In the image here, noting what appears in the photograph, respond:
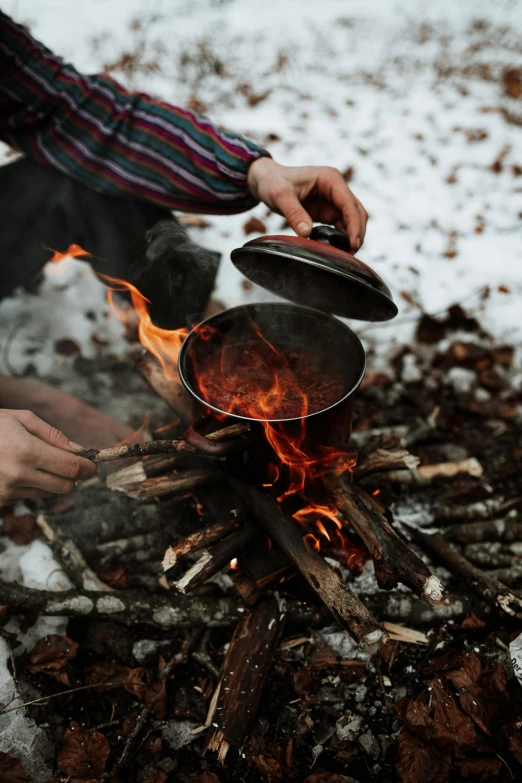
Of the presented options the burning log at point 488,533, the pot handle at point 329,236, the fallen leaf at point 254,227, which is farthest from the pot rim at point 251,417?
the fallen leaf at point 254,227

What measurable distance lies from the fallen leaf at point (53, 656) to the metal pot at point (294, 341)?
3.71ft

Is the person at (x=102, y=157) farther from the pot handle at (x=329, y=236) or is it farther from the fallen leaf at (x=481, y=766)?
the fallen leaf at (x=481, y=766)

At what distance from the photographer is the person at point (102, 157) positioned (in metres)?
2.90

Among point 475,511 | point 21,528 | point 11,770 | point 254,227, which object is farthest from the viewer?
point 254,227

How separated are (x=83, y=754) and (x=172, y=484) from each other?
1.09m

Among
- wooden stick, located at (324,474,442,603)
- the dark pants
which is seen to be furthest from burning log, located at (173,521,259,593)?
the dark pants

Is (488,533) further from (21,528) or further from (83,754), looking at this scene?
(21,528)

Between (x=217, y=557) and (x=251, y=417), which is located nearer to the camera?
(x=251, y=417)

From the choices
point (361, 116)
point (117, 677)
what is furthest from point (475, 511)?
point (361, 116)

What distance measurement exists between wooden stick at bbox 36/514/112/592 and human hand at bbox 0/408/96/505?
0.46m

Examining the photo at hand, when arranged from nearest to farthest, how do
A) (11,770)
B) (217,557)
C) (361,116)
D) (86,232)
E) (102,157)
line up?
(11,770) → (217,557) → (102,157) → (86,232) → (361,116)

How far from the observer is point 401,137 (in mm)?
6078

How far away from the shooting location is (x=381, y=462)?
2.42 metres

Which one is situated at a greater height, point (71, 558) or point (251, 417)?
point (251, 417)
